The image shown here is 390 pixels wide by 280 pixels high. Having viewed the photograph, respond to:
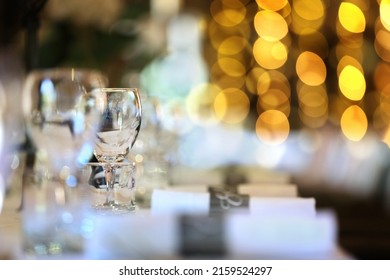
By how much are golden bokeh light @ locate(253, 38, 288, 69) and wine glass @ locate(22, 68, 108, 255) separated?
352cm

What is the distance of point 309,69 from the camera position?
4.29 meters

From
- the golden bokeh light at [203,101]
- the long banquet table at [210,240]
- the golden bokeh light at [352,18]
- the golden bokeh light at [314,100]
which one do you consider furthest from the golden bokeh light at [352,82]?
the long banquet table at [210,240]

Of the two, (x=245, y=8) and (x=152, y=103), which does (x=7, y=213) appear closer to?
(x=152, y=103)

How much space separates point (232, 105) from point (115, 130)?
369cm

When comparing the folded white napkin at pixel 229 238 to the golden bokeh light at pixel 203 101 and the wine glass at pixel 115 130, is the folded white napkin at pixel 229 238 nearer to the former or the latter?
the wine glass at pixel 115 130

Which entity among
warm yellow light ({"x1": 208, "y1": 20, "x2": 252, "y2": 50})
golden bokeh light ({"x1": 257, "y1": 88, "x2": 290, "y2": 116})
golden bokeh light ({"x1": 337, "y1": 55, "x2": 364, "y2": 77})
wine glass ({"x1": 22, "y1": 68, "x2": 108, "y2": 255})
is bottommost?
wine glass ({"x1": 22, "y1": 68, "x2": 108, "y2": 255})

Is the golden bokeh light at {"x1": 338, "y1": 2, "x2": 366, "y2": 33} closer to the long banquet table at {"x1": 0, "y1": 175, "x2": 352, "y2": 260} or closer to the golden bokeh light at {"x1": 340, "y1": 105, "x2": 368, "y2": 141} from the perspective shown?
the golden bokeh light at {"x1": 340, "y1": 105, "x2": 368, "y2": 141}

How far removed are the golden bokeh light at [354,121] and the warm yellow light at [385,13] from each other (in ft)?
1.68

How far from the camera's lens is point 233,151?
1792 mm

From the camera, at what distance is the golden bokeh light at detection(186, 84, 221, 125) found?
3.77m

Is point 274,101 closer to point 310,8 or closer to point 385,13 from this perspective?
point 310,8

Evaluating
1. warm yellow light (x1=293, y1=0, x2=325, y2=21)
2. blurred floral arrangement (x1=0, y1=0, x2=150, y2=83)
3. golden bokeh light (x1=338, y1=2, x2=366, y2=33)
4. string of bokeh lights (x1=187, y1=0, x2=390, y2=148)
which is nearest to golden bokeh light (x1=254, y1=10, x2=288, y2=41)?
string of bokeh lights (x1=187, y1=0, x2=390, y2=148)

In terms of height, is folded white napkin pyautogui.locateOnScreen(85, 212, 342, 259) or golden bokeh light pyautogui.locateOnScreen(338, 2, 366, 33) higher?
golden bokeh light pyautogui.locateOnScreen(338, 2, 366, 33)
